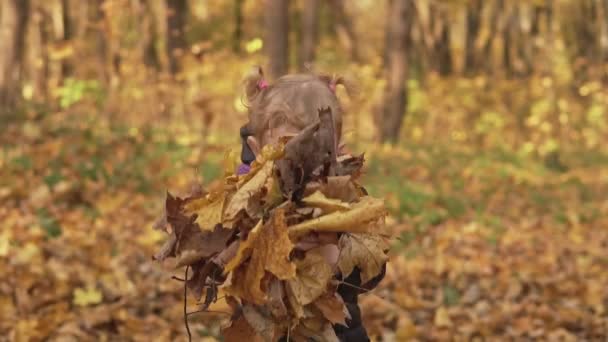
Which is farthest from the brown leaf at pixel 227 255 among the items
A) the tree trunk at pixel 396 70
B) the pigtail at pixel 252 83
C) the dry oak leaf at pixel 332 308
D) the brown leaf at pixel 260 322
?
the tree trunk at pixel 396 70

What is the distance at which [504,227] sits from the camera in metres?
7.76

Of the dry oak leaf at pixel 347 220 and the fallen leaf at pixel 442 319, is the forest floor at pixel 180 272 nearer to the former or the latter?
the fallen leaf at pixel 442 319

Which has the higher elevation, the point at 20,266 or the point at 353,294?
the point at 353,294

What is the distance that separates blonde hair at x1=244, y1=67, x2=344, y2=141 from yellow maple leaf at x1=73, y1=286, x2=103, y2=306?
2300 millimetres

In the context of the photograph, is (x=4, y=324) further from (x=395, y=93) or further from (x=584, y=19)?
(x=584, y=19)

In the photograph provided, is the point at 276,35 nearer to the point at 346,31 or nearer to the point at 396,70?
the point at 396,70

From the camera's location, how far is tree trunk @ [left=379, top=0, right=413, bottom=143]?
1315 cm

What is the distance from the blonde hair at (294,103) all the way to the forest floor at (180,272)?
0.25 m

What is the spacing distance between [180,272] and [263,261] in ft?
11.1

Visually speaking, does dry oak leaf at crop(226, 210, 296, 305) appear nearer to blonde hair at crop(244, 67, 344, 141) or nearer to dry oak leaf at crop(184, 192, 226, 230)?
dry oak leaf at crop(184, 192, 226, 230)

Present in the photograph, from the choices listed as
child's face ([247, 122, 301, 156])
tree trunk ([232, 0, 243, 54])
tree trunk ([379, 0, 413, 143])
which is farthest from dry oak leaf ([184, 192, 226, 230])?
tree trunk ([232, 0, 243, 54])

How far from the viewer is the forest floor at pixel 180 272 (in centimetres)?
438

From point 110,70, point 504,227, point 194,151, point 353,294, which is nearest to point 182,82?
point 110,70

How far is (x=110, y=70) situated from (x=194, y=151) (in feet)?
9.83
